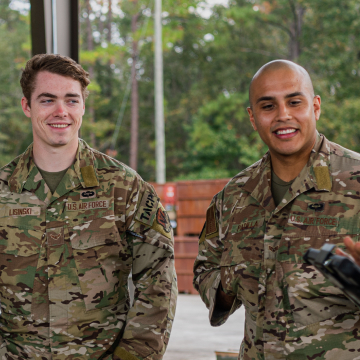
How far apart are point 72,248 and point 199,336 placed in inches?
144

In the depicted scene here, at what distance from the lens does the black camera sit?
48.1 inches

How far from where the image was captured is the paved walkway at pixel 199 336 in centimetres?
455

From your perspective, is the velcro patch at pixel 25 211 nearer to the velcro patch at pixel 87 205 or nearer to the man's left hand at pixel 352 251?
the velcro patch at pixel 87 205

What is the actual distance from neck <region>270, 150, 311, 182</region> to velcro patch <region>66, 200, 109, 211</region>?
65 centimetres

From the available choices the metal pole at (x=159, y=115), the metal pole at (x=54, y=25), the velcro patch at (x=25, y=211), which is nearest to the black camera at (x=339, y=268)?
the velcro patch at (x=25, y=211)

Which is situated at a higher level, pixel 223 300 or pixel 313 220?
pixel 313 220

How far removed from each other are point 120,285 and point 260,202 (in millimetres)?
612

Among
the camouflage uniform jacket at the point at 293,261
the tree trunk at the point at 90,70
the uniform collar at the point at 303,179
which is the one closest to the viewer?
the camouflage uniform jacket at the point at 293,261

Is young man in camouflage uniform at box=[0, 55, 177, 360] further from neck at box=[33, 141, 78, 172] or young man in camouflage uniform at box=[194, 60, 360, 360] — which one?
young man in camouflage uniform at box=[194, 60, 360, 360]

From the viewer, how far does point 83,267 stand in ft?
6.49

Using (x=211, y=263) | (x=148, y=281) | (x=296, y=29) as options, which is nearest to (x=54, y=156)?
(x=148, y=281)

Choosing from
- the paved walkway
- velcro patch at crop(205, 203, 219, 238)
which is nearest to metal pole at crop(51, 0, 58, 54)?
velcro patch at crop(205, 203, 219, 238)

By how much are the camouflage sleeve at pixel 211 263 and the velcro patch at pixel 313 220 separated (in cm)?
33

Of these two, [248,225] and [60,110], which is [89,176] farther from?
[248,225]
